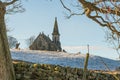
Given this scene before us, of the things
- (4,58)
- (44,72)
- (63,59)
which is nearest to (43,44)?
(63,59)

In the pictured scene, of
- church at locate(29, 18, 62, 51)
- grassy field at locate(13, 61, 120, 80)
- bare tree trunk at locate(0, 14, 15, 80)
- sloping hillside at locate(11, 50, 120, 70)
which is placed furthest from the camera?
church at locate(29, 18, 62, 51)

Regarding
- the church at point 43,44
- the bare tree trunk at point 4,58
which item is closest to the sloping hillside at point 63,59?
the bare tree trunk at point 4,58

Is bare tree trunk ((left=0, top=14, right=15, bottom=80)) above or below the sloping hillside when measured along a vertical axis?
above

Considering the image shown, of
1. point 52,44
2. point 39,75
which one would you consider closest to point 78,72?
point 39,75

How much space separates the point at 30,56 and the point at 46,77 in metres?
7.65

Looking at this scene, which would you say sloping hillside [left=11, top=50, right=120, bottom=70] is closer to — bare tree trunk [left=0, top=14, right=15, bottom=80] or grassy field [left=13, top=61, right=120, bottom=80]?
grassy field [left=13, top=61, right=120, bottom=80]

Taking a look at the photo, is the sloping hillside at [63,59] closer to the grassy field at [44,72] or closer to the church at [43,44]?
the grassy field at [44,72]

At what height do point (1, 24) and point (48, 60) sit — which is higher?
point (1, 24)

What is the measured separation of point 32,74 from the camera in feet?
49.9

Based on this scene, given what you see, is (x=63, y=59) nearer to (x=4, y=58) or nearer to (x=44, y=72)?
(x=44, y=72)

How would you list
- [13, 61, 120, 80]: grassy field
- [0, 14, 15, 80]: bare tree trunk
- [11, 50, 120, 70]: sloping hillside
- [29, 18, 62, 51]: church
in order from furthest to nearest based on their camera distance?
[29, 18, 62, 51]: church
[11, 50, 120, 70]: sloping hillside
[13, 61, 120, 80]: grassy field
[0, 14, 15, 80]: bare tree trunk

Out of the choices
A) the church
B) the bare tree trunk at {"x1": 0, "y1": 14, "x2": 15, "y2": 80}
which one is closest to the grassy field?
the bare tree trunk at {"x1": 0, "y1": 14, "x2": 15, "y2": 80}

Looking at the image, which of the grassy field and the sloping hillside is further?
the sloping hillside

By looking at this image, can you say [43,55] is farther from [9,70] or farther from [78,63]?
[9,70]
